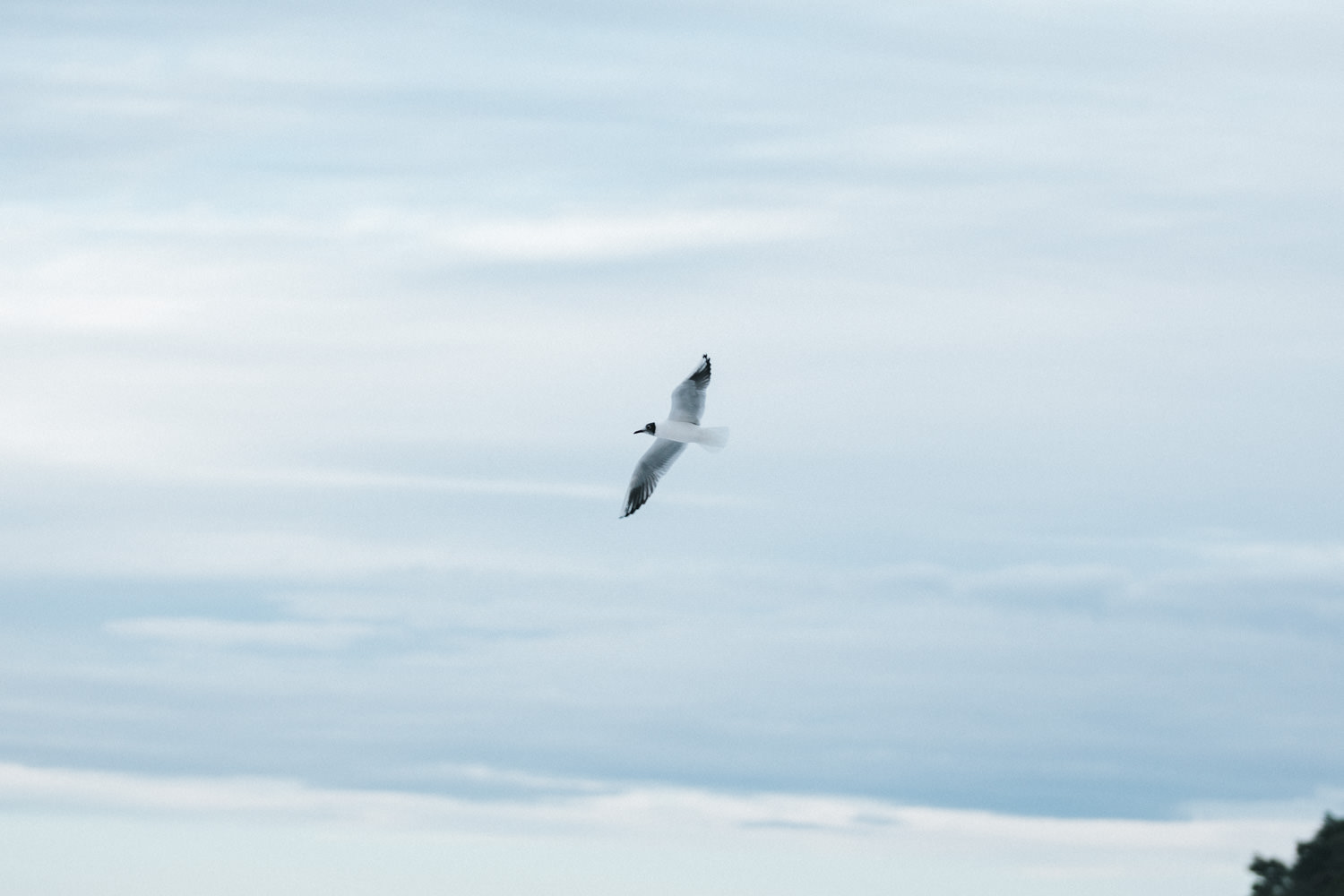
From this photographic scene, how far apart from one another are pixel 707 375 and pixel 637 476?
207 inches

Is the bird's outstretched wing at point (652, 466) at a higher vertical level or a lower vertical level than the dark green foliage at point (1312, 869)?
higher

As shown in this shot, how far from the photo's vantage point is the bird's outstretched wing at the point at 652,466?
115688 millimetres

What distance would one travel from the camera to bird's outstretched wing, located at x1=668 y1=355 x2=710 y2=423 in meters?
116

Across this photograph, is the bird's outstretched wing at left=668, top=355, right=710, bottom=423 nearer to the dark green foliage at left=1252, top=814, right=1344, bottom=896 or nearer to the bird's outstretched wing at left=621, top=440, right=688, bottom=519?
the bird's outstretched wing at left=621, top=440, right=688, bottom=519

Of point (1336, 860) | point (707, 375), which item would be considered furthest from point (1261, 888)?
point (707, 375)

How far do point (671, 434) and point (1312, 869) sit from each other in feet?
168

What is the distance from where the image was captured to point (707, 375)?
117500 mm

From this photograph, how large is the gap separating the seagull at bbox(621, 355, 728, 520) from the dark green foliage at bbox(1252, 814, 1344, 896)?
4642 cm

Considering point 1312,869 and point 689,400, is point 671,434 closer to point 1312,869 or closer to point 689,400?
point 689,400

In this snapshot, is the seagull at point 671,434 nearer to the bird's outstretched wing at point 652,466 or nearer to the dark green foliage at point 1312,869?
the bird's outstretched wing at point 652,466

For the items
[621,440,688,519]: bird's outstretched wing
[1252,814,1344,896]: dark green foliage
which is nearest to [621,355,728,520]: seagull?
[621,440,688,519]: bird's outstretched wing

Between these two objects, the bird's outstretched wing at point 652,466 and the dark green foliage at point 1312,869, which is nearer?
the bird's outstretched wing at point 652,466

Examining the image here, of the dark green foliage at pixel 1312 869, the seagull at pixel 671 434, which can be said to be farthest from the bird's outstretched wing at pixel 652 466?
the dark green foliage at pixel 1312 869

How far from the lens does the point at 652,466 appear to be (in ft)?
382
